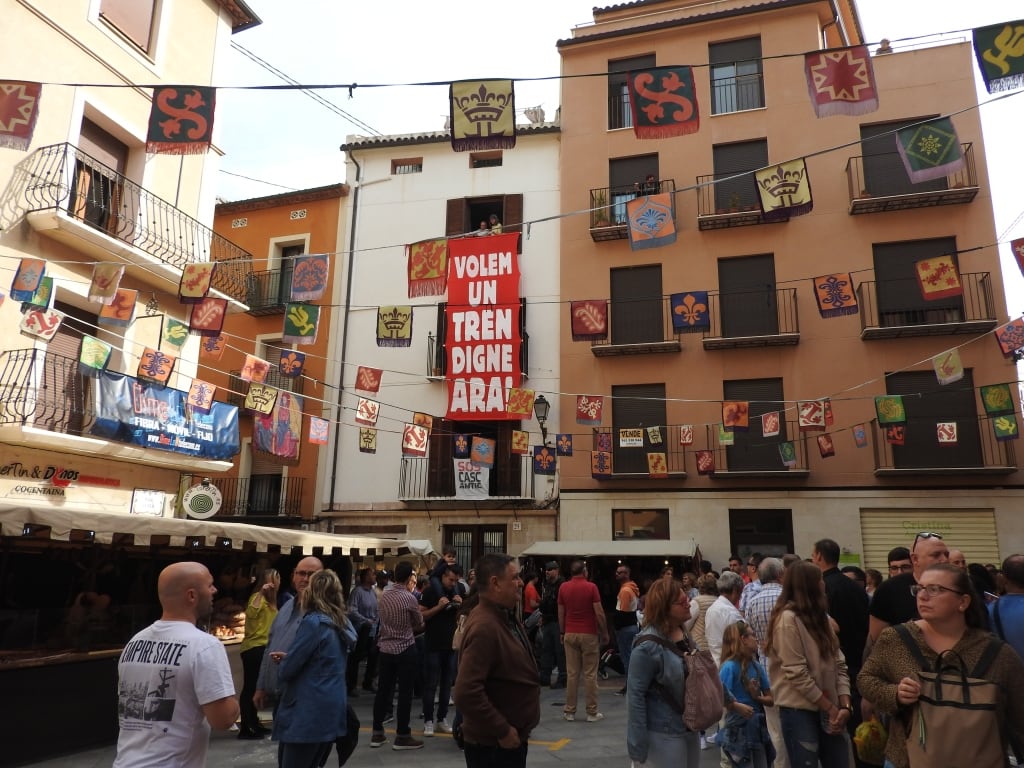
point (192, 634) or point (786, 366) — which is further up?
point (786, 366)

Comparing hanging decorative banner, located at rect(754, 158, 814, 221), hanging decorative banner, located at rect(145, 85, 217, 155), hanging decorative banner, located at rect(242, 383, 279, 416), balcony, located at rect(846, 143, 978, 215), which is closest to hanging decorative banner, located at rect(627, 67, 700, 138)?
hanging decorative banner, located at rect(754, 158, 814, 221)

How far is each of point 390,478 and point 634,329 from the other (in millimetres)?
7576

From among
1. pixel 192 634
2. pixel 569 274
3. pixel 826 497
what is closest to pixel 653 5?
pixel 569 274

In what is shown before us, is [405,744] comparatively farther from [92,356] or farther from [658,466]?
[658,466]

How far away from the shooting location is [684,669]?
429cm

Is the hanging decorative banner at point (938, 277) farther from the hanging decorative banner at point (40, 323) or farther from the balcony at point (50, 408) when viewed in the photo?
the hanging decorative banner at point (40, 323)

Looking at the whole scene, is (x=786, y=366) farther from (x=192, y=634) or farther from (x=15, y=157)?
(x=192, y=634)

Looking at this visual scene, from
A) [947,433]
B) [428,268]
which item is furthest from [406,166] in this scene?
[947,433]

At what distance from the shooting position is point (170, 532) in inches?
Result: 341

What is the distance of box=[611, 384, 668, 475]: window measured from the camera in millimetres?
18891

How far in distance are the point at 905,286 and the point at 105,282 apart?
55.2 feet

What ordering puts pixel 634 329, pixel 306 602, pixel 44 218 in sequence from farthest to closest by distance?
pixel 634 329 → pixel 44 218 → pixel 306 602

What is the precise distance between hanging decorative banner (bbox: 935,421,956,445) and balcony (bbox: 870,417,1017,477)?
2.07ft

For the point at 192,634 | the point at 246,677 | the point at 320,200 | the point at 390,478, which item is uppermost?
the point at 320,200
